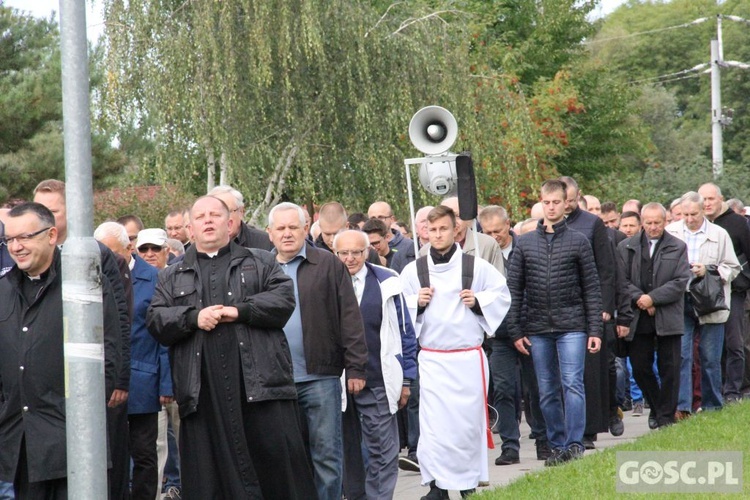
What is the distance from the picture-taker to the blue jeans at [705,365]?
1329 centimetres

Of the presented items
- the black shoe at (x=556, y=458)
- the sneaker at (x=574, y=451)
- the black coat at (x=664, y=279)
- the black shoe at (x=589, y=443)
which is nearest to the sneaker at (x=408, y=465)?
the black shoe at (x=556, y=458)

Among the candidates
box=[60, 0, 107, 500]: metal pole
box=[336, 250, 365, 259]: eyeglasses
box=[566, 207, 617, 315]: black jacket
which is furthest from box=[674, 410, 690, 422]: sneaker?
box=[60, 0, 107, 500]: metal pole

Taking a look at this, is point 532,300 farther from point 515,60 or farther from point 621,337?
point 515,60

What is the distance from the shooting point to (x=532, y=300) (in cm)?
1106

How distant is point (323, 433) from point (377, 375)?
0.98 m

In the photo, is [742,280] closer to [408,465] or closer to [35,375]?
[408,465]

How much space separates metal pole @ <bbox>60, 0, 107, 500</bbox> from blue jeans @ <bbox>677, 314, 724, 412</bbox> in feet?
26.1

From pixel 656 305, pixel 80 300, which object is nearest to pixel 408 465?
Answer: pixel 656 305

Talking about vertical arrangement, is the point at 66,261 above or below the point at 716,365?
above

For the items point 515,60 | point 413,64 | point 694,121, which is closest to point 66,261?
point 413,64

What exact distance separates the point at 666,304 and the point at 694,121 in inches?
2648

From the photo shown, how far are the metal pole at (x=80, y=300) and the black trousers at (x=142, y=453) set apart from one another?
114 inches

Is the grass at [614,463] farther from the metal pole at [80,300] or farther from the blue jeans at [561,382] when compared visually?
the metal pole at [80,300]

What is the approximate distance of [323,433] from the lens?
8695mm
